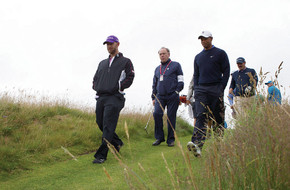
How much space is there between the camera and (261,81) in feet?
9.82

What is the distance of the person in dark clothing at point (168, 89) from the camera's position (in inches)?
298

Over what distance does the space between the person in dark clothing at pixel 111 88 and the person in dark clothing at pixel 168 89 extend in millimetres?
1952

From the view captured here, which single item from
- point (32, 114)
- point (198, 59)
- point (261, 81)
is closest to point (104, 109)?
point (198, 59)

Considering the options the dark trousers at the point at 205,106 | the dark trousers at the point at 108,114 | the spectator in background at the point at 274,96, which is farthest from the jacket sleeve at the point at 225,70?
the dark trousers at the point at 108,114

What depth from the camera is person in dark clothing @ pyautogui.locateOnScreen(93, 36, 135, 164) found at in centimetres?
555

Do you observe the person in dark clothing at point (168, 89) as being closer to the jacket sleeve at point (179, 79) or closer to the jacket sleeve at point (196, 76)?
the jacket sleeve at point (179, 79)

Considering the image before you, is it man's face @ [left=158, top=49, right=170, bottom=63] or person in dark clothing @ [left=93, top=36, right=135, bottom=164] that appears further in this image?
man's face @ [left=158, top=49, right=170, bottom=63]

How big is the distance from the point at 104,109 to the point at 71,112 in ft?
16.2

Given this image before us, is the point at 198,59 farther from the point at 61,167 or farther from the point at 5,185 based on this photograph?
the point at 5,185

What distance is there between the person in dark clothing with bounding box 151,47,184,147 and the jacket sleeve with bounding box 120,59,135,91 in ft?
6.09

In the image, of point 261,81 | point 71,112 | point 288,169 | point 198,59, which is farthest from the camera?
point 71,112

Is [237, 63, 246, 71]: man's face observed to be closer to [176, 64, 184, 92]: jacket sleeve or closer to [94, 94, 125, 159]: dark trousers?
[176, 64, 184, 92]: jacket sleeve

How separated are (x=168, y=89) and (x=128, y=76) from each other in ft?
6.91

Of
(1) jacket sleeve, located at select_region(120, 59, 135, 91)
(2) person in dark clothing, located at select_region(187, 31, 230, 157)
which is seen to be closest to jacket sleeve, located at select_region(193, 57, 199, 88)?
(2) person in dark clothing, located at select_region(187, 31, 230, 157)
